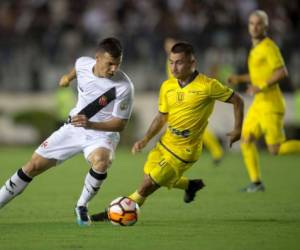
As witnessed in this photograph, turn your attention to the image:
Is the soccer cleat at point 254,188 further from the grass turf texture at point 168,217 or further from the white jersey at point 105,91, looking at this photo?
the white jersey at point 105,91

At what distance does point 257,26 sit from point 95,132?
4.33 metres

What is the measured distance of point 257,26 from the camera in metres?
13.8

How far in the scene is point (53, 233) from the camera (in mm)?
9570

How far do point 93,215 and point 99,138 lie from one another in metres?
0.91

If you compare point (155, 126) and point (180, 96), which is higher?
point (180, 96)

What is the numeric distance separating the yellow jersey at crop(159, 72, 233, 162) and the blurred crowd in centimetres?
1234

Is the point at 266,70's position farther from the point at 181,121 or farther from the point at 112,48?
the point at 112,48

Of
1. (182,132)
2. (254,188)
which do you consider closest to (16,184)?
(182,132)

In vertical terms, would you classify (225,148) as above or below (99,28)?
below

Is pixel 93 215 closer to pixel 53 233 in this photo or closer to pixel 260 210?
pixel 53 233

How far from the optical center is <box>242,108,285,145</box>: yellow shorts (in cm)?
1398

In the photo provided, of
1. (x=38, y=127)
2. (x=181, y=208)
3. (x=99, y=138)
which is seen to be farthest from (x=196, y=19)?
(x=99, y=138)

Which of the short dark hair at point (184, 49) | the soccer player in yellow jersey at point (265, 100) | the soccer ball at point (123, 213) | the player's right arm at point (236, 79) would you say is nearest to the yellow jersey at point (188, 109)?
the short dark hair at point (184, 49)

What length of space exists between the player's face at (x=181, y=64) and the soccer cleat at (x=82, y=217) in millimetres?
1681
